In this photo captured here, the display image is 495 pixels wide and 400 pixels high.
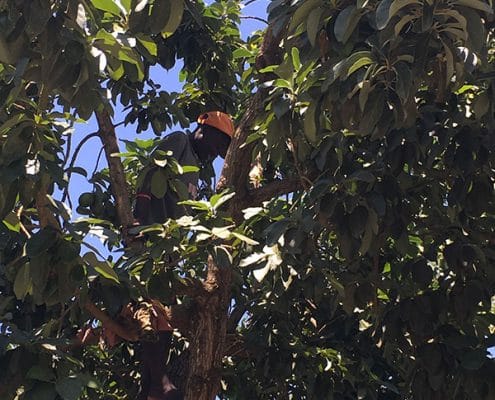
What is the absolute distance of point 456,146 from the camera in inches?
152

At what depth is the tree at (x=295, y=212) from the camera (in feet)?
10.00

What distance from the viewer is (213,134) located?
514 cm

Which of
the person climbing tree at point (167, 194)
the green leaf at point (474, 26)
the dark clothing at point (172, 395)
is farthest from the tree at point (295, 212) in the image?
the dark clothing at point (172, 395)

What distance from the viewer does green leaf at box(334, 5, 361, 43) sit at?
302cm

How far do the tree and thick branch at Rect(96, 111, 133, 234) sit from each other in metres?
0.01

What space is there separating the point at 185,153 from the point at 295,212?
4.73ft

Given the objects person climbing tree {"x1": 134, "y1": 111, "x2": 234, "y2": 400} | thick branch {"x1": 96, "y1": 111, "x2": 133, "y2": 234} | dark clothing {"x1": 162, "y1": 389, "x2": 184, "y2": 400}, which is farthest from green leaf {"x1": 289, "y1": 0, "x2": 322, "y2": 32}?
dark clothing {"x1": 162, "y1": 389, "x2": 184, "y2": 400}

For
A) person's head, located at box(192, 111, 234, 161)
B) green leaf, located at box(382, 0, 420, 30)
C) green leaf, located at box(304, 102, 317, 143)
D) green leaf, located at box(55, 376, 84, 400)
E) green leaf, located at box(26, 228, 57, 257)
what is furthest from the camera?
person's head, located at box(192, 111, 234, 161)

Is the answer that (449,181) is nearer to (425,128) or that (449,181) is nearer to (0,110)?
(425,128)

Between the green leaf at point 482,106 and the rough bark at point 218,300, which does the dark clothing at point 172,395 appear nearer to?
the rough bark at point 218,300

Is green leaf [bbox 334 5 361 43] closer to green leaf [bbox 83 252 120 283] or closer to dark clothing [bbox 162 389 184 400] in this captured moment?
green leaf [bbox 83 252 120 283]

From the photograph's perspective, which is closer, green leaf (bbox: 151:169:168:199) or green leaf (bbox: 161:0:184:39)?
green leaf (bbox: 161:0:184:39)

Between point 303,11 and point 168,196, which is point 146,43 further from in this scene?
point 168,196

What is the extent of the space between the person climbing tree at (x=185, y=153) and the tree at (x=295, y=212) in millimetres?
165
